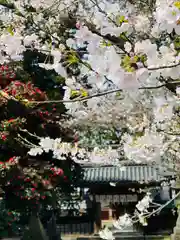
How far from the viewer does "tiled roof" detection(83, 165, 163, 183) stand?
60.4 feet

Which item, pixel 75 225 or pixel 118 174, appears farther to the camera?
pixel 118 174

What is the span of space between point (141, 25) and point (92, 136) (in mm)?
11844

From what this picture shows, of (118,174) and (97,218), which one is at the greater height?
(118,174)

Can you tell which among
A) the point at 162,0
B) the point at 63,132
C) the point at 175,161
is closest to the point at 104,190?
the point at 63,132

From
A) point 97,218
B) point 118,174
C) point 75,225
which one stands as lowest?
point 75,225

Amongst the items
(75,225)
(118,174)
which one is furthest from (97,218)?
(118,174)

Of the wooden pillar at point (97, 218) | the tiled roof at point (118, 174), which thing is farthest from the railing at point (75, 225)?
the tiled roof at point (118, 174)

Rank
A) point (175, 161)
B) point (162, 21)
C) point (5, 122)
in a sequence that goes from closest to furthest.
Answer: point (162, 21) < point (175, 161) < point (5, 122)

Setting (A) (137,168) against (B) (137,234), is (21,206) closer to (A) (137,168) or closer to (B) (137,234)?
(B) (137,234)

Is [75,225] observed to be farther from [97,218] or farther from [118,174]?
[118,174]

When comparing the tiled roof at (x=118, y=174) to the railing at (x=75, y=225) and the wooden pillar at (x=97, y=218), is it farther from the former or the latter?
the railing at (x=75, y=225)

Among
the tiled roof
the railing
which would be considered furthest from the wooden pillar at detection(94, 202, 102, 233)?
the tiled roof

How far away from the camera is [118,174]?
19.2 meters

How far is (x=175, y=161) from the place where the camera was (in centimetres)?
682
